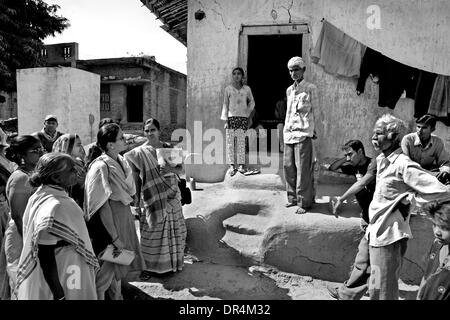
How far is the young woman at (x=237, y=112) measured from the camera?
577 cm

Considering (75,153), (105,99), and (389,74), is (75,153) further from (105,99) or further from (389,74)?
(105,99)

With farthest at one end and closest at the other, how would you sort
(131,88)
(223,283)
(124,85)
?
(131,88) → (124,85) → (223,283)

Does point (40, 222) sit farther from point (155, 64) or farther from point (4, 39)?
point (155, 64)

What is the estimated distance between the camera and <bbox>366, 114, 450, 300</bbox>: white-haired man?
8.30ft

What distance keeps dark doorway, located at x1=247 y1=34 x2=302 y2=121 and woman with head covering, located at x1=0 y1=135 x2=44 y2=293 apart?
6341 mm

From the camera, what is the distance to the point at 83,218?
2.34 m

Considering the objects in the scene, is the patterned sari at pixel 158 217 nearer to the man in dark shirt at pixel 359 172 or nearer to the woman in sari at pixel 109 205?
the woman in sari at pixel 109 205

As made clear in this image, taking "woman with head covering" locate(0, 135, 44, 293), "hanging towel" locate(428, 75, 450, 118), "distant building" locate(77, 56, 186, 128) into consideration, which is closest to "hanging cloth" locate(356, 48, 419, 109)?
"hanging towel" locate(428, 75, 450, 118)

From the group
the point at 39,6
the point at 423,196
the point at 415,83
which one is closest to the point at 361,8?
the point at 415,83

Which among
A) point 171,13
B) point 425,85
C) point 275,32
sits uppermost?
point 171,13

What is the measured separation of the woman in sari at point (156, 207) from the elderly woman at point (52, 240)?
1567 mm

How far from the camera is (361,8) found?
5703 mm

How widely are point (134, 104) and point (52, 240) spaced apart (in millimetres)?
16401

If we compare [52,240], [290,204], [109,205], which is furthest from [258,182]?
[52,240]
